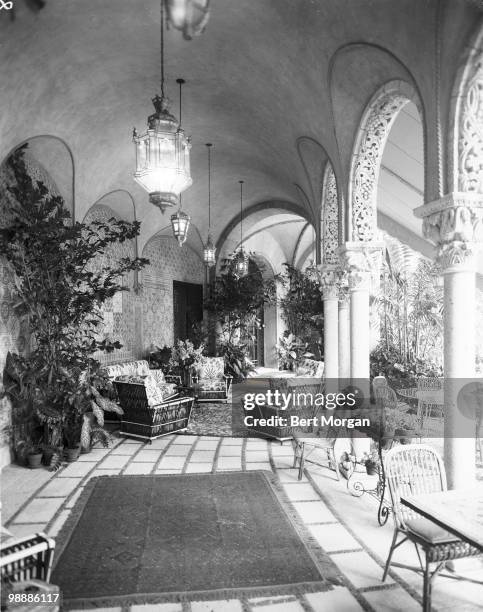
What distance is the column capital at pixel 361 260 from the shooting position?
5.52 meters

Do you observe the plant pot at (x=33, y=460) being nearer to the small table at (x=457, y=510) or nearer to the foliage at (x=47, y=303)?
the foliage at (x=47, y=303)

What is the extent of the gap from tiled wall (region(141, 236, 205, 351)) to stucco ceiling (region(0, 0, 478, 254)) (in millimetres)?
3145

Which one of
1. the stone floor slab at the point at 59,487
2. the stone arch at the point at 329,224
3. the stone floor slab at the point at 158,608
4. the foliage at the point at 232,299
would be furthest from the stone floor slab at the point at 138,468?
the foliage at the point at 232,299

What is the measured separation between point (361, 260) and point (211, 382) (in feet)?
18.4

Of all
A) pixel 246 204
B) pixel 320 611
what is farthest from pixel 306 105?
pixel 246 204

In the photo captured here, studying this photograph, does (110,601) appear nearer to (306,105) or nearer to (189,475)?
(189,475)

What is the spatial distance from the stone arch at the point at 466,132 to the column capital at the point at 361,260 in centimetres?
220

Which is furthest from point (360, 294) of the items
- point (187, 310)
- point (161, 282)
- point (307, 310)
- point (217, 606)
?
point (187, 310)

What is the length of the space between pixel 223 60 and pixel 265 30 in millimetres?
1110

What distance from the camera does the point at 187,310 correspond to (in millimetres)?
13086

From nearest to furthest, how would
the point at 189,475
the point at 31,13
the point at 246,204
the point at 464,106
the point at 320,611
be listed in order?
1. the point at 320,611
2. the point at 464,106
3. the point at 31,13
4. the point at 189,475
5. the point at 246,204

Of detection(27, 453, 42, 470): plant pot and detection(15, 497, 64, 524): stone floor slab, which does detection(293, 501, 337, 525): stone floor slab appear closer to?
detection(15, 497, 64, 524): stone floor slab

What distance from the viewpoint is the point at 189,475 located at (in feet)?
17.9

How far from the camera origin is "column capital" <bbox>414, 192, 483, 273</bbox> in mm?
3303
